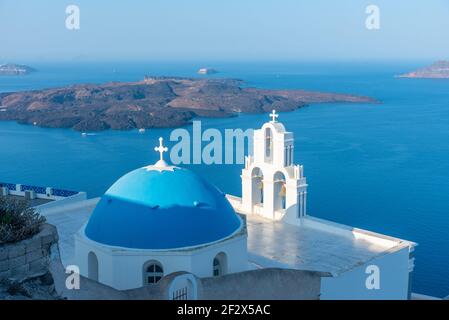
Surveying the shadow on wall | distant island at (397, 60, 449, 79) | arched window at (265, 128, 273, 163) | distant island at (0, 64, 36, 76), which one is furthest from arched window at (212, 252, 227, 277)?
distant island at (0, 64, 36, 76)

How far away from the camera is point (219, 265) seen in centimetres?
1021

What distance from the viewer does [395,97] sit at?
97.4 metres

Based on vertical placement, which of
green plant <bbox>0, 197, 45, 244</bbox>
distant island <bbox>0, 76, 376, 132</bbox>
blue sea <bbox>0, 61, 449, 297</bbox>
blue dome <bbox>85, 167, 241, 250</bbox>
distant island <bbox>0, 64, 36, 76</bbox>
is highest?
distant island <bbox>0, 64, 36, 76</bbox>

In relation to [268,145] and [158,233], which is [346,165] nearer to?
[268,145]

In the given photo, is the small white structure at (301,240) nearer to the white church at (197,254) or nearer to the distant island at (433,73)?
the white church at (197,254)

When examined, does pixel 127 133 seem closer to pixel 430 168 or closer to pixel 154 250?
pixel 430 168

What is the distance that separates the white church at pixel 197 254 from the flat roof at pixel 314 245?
0.08 feet

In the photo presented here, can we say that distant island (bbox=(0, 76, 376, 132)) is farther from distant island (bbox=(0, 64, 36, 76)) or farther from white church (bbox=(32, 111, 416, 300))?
distant island (bbox=(0, 64, 36, 76))

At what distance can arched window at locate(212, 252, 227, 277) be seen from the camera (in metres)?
10.1

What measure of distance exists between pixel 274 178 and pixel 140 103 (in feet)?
217

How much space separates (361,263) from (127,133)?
166 feet

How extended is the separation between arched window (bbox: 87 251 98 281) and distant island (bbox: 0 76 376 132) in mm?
52649

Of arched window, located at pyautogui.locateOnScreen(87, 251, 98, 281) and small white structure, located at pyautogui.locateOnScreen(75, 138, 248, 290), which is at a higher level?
small white structure, located at pyautogui.locateOnScreen(75, 138, 248, 290)

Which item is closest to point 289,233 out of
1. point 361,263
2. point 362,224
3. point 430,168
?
point 361,263
